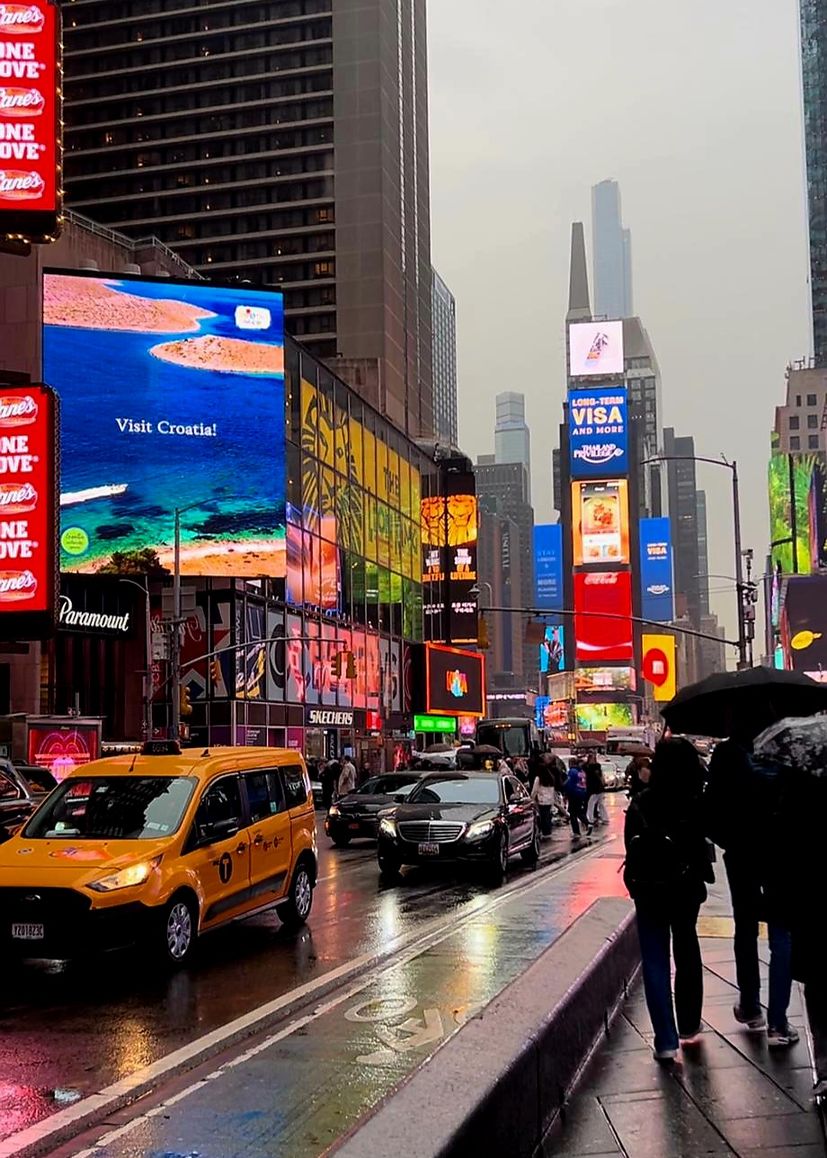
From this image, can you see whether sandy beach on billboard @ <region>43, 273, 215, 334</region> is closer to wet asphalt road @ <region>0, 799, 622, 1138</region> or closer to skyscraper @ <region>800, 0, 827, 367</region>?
wet asphalt road @ <region>0, 799, 622, 1138</region>

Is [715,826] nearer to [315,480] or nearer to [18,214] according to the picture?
[18,214]

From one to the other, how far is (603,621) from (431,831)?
152 metres

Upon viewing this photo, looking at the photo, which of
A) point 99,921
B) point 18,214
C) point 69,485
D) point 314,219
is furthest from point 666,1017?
point 314,219

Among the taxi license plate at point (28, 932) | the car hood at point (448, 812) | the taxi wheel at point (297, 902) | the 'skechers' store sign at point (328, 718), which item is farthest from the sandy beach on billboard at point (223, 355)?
the taxi license plate at point (28, 932)

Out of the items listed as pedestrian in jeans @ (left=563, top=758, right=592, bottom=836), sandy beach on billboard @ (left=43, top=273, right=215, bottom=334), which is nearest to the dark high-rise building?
sandy beach on billboard @ (left=43, top=273, right=215, bottom=334)

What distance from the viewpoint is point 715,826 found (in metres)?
7.16

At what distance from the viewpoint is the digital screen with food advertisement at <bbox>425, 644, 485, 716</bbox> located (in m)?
81.1

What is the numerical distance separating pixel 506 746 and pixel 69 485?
22477mm

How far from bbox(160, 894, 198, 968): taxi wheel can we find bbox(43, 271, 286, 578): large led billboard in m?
44.8

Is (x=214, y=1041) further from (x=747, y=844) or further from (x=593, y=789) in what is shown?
(x=593, y=789)

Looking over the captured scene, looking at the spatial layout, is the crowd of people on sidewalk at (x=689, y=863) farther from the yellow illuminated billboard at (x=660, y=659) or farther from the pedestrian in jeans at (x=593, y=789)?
the yellow illuminated billboard at (x=660, y=659)

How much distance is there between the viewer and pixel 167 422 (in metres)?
57.2

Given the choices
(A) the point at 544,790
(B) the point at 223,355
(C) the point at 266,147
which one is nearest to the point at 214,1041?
(A) the point at 544,790

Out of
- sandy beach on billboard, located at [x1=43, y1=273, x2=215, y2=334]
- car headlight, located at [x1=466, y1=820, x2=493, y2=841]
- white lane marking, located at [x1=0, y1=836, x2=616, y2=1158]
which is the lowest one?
white lane marking, located at [x1=0, y1=836, x2=616, y2=1158]
